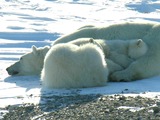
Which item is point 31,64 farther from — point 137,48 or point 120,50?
point 137,48

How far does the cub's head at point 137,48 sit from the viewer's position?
314 inches

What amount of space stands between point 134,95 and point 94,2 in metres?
16.5

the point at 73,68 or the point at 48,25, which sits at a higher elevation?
the point at 48,25

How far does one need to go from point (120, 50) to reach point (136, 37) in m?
0.53

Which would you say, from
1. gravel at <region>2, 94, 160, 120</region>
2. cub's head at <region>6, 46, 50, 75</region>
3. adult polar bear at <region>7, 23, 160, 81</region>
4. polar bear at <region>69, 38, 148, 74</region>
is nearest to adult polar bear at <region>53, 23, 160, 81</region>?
adult polar bear at <region>7, 23, 160, 81</region>

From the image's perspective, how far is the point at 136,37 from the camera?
846cm

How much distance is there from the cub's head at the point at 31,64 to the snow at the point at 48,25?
0.20 meters

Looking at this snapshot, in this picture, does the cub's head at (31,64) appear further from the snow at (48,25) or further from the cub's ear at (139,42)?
A: the cub's ear at (139,42)

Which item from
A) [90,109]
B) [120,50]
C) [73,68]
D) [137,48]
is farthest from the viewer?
[120,50]

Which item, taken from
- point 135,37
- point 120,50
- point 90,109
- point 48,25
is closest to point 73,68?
point 120,50

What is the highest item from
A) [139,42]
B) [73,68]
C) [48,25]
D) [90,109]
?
[48,25]

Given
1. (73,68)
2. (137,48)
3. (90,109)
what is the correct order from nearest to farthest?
(90,109)
(73,68)
(137,48)

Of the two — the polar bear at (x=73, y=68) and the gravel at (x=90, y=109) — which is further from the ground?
the polar bear at (x=73, y=68)

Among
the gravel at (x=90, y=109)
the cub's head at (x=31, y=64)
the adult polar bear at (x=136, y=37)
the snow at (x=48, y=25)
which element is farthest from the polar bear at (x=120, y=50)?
the gravel at (x=90, y=109)
